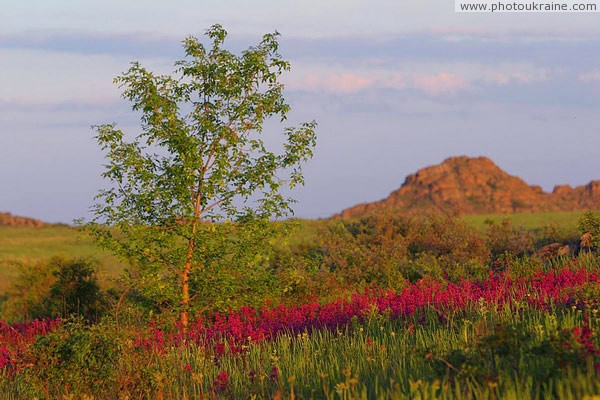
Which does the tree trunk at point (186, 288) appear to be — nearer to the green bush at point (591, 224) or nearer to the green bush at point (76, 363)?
the green bush at point (76, 363)

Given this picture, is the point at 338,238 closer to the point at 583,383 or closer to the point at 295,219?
the point at 295,219

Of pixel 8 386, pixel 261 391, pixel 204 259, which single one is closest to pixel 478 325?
pixel 261 391

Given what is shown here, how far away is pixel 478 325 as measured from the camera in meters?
7.86

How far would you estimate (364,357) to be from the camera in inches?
310

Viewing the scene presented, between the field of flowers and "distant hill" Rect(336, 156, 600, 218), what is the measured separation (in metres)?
56.4

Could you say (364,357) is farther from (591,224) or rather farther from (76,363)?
(591,224)

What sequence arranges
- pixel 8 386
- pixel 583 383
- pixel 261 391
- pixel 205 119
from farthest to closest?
pixel 205 119, pixel 8 386, pixel 261 391, pixel 583 383

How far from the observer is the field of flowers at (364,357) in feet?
18.5

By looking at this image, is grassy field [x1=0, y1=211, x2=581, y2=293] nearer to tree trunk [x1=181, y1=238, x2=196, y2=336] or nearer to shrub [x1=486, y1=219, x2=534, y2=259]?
shrub [x1=486, y1=219, x2=534, y2=259]

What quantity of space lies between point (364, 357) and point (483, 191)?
67737mm

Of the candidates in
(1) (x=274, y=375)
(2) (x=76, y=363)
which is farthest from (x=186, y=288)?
(1) (x=274, y=375)

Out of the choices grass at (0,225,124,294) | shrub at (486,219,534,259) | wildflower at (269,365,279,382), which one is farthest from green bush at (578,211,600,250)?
grass at (0,225,124,294)

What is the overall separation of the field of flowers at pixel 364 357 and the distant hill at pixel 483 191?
5637cm

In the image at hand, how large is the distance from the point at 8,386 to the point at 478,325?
6.34m
